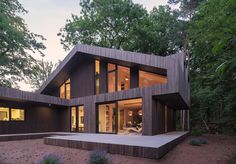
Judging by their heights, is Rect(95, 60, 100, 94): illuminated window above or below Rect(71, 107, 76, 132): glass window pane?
above

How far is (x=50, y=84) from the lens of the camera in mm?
15820

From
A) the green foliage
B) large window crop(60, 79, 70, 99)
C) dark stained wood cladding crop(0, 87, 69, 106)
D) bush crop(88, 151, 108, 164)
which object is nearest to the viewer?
bush crop(88, 151, 108, 164)

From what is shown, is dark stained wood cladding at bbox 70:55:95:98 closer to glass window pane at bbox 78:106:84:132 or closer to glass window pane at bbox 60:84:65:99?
glass window pane at bbox 78:106:84:132

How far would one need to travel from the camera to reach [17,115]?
13.2 meters

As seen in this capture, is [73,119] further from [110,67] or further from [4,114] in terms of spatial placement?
[110,67]

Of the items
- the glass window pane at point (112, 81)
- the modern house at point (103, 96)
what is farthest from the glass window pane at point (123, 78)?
the glass window pane at point (112, 81)

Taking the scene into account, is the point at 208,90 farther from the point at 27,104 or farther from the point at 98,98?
the point at 27,104

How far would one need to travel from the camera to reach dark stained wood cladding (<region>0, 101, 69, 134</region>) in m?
12.7

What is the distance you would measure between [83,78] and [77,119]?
2937 mm

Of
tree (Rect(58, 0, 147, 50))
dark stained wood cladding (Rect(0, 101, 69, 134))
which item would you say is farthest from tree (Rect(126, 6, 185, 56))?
dark stained wood cladding (Rect(0, 101, 69, 134))

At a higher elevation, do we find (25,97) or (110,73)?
(110,73)

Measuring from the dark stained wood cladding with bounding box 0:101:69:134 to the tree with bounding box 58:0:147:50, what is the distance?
10.4 metres

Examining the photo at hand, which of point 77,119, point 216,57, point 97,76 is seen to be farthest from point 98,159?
point 77,119

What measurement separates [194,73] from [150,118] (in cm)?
1319
